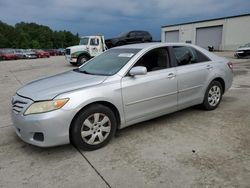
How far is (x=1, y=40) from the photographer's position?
7419 centimetres

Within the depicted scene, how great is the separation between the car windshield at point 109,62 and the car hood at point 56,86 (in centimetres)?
27

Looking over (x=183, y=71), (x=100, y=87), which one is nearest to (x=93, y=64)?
(x=100, y=87)

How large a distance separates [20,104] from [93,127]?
1.05 meters

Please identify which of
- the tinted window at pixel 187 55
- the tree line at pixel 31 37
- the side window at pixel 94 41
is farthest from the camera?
the tree line at pixel 31 37

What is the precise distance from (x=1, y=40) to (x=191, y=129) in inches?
3279

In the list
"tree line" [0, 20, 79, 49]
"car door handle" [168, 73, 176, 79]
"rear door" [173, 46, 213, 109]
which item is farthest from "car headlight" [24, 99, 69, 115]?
"tree line" [0, 20, 79, 49]

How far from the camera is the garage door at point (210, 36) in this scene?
36156mm

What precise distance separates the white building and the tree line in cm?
5888

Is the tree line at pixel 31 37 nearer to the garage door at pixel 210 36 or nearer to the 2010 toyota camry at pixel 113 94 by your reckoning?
the garage door at pixel 210 36

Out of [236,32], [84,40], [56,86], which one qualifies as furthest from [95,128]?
[236,32]

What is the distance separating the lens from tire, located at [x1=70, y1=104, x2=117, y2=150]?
10.2 ft

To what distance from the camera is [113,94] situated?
131 inches

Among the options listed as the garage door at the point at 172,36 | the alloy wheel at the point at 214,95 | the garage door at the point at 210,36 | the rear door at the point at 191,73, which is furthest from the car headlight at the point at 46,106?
the garage door at the point at 172,36

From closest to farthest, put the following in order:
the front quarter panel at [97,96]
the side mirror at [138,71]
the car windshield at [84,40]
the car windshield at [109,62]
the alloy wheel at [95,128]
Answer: the front quarter panel at [97,96] → the alloy wheel at [95,128] → the side mirror at [138,71] → the car windshield at [109,62] → the car windshield at [84,40]
